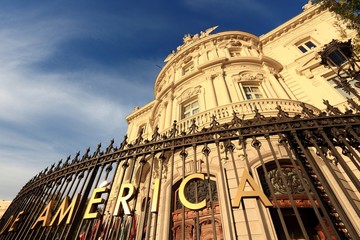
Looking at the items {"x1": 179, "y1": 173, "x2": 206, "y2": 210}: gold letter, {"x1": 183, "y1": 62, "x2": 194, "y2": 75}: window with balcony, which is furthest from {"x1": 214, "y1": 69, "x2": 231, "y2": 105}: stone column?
{"x1": 179, "y1": 173, "x2": 206, "y2": 210}: gold letter

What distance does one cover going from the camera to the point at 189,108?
12.6 m

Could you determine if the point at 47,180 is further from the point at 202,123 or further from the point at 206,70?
the point at 206,70

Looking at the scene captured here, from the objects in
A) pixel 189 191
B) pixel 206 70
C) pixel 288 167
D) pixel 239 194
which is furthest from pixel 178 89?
pixel 239 194

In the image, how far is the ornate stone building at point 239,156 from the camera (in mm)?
2929

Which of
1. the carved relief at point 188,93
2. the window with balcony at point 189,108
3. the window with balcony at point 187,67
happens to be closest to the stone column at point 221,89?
the carved relief at point 188,93

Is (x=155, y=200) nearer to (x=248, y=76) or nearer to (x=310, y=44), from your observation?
(x=248, y=76)

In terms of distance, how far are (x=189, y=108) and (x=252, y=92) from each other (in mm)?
3872

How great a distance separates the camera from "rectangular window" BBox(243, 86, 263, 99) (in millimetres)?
11548

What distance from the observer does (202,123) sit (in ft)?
28.7

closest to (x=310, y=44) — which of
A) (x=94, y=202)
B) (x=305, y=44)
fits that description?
(x=305, y=44)

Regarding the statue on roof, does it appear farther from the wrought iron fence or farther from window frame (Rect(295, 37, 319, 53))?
the wrought iron fence

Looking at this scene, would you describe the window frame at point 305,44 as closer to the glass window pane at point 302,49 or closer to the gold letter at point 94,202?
the glass window pane at point 302,49

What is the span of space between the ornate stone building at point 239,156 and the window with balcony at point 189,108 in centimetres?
7

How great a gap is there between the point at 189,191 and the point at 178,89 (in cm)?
761
